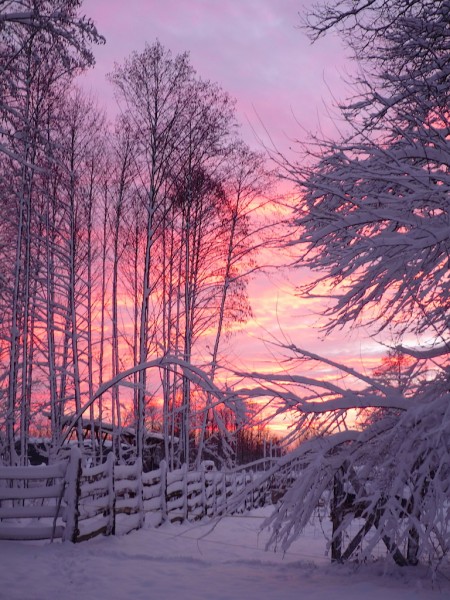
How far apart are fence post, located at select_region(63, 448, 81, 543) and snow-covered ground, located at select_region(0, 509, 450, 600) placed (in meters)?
0.24

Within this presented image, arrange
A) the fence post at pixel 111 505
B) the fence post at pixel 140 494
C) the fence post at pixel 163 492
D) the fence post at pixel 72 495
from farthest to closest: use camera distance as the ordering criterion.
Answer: the fence post at pixel 163 492 → the fence post at pixel 140 494 → the fence post at pixel 111 505 → the fence post at pixel 72 495

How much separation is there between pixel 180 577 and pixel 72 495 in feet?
8.68

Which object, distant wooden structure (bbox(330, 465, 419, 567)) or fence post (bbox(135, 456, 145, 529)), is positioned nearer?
distant wooden structure (bbox(330, 465, 419, 567))

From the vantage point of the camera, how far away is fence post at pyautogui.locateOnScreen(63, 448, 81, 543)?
961 cm

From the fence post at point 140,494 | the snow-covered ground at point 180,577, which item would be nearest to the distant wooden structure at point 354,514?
the snow-covered ground at point 180,577

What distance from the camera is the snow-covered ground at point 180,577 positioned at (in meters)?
6.56

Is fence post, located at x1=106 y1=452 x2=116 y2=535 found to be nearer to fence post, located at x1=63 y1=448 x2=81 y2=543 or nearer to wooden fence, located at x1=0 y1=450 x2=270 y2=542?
wooden fence, located at x1=0 y1=450 x2=270 y2=542

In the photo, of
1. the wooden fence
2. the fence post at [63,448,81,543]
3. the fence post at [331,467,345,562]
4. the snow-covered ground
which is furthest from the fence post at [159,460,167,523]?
the fence post at [331,467,345,562]

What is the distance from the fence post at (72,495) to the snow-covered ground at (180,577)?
0.24 metres

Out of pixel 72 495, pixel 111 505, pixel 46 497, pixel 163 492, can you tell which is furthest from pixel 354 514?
pixel 163 492

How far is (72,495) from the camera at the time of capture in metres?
9.70

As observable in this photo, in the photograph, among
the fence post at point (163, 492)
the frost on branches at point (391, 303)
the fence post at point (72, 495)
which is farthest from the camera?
the fence post at point (163, 492)

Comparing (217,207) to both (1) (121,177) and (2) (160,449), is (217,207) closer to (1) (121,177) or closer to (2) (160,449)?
(1) (121,177)

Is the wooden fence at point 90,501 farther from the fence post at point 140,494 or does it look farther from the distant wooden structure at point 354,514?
the distant wooden structure at point 354,514
